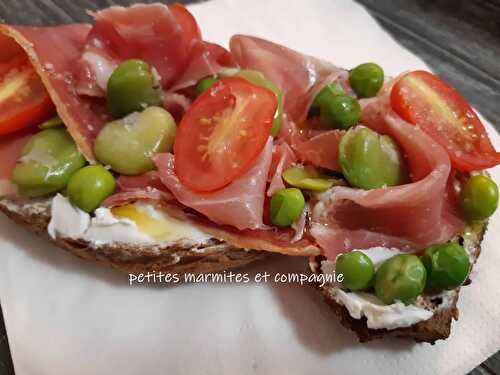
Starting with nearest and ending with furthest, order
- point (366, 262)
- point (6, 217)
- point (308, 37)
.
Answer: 1. point (366, 262)
2. point (6, 217)
3. point (308, 37)

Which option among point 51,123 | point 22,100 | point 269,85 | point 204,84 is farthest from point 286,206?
point 22,100

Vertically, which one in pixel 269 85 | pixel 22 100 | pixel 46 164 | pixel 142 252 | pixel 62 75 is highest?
pixel 269 85

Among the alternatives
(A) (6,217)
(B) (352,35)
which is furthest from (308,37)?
(A) (6,217)

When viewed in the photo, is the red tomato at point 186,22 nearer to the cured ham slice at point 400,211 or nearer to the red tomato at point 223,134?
the red tomato at point 223,134

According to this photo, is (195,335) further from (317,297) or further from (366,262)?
(366,262)

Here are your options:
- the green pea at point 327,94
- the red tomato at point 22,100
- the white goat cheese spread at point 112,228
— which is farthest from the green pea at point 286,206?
the red tomato at point 22,100

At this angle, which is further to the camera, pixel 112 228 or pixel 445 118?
pixel 445 118

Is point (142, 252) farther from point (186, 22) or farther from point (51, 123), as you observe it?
point (186, 22)
